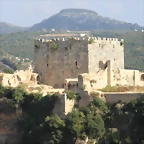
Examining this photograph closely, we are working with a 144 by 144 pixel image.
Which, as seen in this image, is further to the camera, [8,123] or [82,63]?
[82,63]

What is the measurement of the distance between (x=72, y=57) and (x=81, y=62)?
2.53ft

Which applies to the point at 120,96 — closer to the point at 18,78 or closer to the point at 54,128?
the point at 54,128

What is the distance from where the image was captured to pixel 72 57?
1726 inches

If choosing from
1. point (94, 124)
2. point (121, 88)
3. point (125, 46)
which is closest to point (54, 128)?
point (94, 124)

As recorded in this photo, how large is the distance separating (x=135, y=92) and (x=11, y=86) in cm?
816

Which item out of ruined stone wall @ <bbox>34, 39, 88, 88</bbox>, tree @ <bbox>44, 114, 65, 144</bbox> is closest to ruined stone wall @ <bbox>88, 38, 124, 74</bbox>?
ruined stone wall @ <bbox>34, 39, 88, 88</bbox>

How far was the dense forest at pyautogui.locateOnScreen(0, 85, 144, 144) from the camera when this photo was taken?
37.3m

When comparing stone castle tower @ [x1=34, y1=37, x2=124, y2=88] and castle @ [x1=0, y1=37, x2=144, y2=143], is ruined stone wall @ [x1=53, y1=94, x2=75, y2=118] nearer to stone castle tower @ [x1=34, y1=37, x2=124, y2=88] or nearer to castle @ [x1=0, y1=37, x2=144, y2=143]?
castle @ [x1=0, y1=37, x2=144, y2=143]

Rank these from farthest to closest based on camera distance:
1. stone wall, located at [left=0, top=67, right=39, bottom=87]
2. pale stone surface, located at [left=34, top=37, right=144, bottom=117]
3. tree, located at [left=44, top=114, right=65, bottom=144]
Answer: stone wall, located at [left=0, top=67, right=39, bottom=87] < pale stone surface, located at [left=34, top=37, right=144, bottom=117] < tree, located at [left=44, top=114, right=65, bottom=144]

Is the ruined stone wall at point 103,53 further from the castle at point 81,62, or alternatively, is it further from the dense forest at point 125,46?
the dense forest at point 125,46

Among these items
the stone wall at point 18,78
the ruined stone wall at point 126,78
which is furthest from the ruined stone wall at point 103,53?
the stone wall at point 18,78

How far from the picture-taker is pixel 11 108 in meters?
41.2

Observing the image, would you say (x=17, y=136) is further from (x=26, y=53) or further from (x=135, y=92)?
(x=26, y=53)

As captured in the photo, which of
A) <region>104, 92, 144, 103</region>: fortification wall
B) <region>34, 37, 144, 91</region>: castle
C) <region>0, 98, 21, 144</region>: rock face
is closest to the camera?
<region>104, 92, 144, 103</region>: fortification wall
